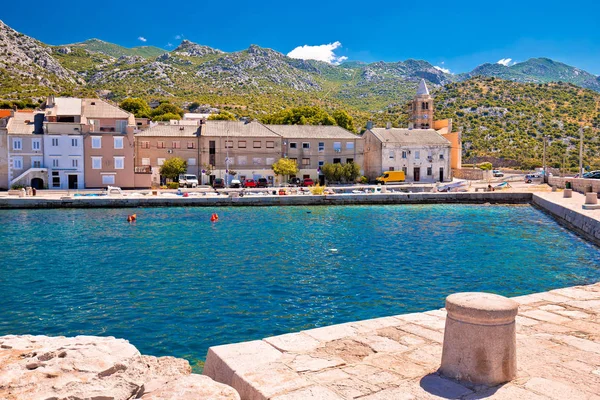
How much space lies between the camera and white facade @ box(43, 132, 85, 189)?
5928cm

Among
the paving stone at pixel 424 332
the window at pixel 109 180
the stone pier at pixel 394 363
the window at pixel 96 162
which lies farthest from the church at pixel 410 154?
the paving stone at pixel 424 332

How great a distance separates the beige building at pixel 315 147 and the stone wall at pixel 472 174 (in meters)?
17.8

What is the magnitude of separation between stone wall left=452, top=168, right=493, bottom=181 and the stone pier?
222ft

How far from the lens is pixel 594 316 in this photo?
31.6 feet

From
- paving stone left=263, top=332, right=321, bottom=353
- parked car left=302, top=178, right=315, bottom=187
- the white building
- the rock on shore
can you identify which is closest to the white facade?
the white building

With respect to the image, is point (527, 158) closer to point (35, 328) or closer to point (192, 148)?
point (192, 148)

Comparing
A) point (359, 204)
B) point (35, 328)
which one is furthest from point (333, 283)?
point (359, 204)

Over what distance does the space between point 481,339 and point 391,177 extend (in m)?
65.6

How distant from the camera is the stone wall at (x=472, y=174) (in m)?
73.5

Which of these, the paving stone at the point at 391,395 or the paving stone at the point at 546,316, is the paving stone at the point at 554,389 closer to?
the paving stone at the point at 391,395

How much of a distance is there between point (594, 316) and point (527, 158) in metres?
97.8

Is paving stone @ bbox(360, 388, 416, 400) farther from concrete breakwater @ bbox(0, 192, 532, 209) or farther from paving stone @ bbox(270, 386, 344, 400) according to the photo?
concrete breakwater @ bbox(0, 192, 532, 209)

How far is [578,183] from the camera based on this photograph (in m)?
53.6

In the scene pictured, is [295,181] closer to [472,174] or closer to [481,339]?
[472,174]
